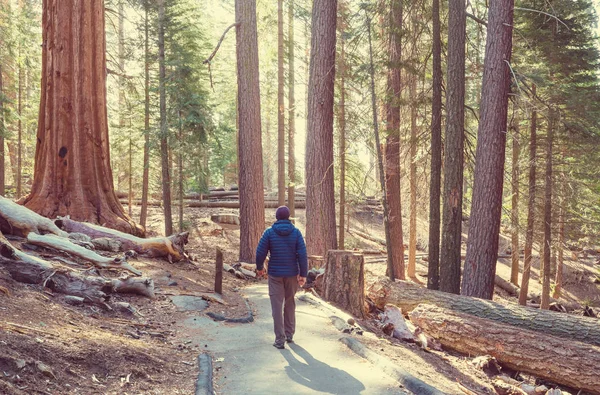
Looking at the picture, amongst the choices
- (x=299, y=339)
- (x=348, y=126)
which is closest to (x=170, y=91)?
(x=348, y=126)

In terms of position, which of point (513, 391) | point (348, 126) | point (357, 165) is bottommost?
point (513, 391)

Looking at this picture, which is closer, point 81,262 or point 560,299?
point 81,262

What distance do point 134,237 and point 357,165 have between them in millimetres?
9206

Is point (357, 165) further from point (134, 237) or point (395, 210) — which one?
point (134, 237)

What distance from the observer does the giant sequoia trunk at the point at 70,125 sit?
11516 mm

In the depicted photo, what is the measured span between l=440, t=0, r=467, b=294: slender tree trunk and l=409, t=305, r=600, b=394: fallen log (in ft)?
8.95

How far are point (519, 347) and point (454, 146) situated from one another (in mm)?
5247

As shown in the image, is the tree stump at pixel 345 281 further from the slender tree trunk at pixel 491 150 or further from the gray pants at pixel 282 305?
the slender tree trunk at pixel 491 150

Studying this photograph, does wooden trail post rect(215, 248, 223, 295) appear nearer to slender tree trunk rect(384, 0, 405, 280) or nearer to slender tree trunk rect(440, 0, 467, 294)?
slender tree trunk rect(440, 0, 467, 294)

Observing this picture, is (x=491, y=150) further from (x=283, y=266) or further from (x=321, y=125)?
→ (x=283, y=266)

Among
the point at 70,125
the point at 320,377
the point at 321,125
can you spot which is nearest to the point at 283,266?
the point at 320,377

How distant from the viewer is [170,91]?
17938 millimetres

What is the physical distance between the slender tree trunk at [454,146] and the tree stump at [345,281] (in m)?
3.28

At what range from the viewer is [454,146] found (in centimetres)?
1154
